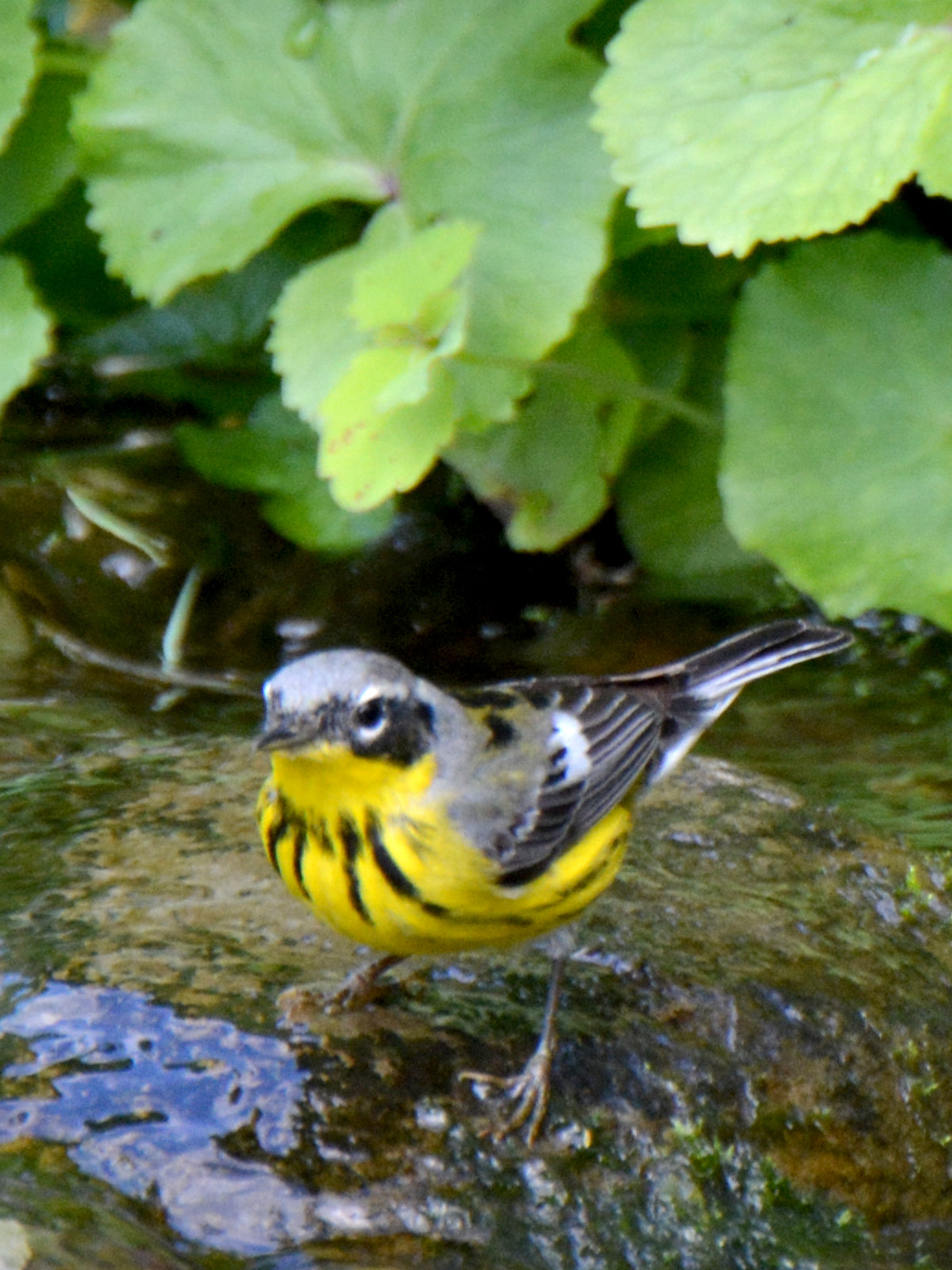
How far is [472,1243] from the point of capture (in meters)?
2.52

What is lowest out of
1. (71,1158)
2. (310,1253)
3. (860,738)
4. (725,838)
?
(860,738)

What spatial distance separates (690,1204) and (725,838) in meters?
1.04

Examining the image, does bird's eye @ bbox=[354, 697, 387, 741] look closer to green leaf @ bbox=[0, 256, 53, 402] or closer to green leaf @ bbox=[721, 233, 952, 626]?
green leaf @ bbox=[721, 233, 952, 626]

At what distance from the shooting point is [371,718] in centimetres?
270

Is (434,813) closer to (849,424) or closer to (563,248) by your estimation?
(563,248)

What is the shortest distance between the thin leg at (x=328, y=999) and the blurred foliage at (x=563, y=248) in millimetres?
1108

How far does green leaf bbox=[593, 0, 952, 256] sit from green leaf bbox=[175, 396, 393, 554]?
1.35 metres

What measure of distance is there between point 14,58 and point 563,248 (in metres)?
1.51

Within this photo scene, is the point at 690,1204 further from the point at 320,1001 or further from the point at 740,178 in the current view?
the point at 740,178

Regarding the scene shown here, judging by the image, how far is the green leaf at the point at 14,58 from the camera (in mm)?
4344

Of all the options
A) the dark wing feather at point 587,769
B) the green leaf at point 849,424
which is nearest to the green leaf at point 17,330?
the dark wing feather at point 587,769

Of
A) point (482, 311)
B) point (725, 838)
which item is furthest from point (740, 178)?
point (725, 838)

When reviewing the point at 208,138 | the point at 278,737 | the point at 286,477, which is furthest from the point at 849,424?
the point at 278,737

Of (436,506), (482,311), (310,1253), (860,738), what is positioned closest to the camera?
(310,1253)
